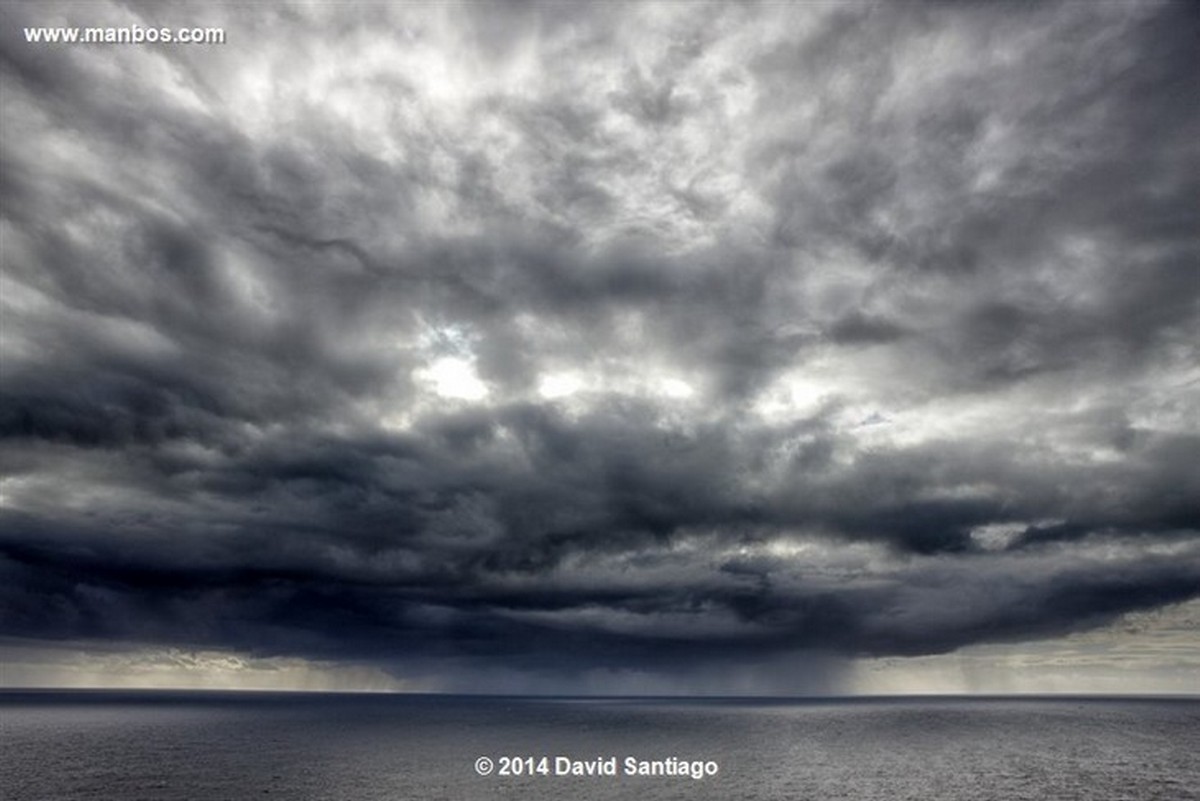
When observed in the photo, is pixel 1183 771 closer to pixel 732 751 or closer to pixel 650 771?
pixel 732 751

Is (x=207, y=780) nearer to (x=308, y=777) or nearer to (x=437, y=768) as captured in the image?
(x=308, y=777)

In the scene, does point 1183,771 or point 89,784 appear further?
point 1183,771

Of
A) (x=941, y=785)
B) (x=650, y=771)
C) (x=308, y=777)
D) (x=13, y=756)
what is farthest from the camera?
(x=13, y=756)

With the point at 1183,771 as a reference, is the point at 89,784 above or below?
above

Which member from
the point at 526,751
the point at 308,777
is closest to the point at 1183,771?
the point at 526,751

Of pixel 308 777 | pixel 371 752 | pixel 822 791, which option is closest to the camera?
pixel 822 791

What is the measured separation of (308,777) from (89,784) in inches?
1293

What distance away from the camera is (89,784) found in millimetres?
117938

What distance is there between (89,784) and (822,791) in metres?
116

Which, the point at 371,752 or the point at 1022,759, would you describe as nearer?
the point at 1022,759

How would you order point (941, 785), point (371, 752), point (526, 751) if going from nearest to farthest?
point (941, 785) → point (371, 752) → point (526, 751)

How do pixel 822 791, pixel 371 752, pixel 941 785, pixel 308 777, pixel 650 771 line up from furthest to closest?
pixel 371 752 < pixel 650 771 < pixel 308 777 < pixel 941 785 < pixel 822 791

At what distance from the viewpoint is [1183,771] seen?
474 feet

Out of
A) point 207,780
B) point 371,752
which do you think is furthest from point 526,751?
point 207,780
